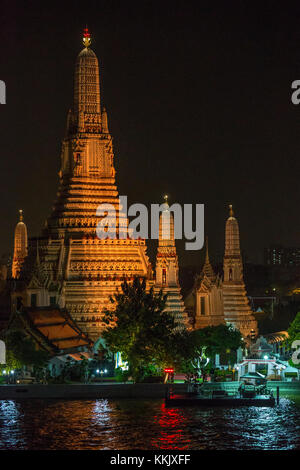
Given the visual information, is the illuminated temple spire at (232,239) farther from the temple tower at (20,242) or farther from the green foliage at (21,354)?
the green foliage at (21,354)

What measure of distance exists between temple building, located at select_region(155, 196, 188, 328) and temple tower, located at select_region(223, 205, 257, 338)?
10.4 m

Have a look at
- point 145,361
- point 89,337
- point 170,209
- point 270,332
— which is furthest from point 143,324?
point 270,332

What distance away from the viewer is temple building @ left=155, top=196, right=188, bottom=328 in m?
96.4

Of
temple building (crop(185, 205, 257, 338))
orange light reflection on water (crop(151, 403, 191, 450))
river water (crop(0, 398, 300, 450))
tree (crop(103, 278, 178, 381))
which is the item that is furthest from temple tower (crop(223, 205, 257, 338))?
orange light reflection on water (crop(151, 403, 191, 450))

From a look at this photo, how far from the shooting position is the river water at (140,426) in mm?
67562

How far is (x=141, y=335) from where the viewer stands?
84688 mm

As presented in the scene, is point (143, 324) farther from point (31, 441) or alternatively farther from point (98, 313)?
point (31, 441)

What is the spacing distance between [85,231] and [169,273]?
629 cm

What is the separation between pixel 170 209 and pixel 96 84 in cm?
986

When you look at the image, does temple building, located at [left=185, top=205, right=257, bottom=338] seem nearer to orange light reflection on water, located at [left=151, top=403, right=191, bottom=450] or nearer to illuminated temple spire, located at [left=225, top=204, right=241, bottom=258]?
illuminated temple spire, located at [left=225, top=204, right=241, bottom=258]

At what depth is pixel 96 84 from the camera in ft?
326

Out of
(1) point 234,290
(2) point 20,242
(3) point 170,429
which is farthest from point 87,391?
(2) point 20,242

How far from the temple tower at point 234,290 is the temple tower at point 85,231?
37.3 ft

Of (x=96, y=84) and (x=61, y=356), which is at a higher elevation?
(x=96, y=84)
